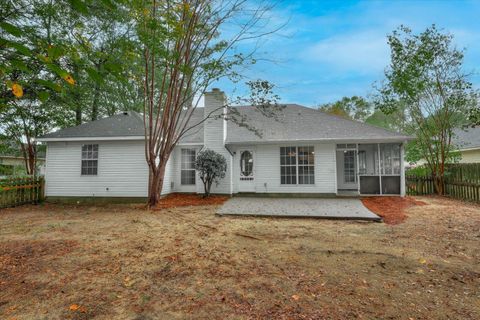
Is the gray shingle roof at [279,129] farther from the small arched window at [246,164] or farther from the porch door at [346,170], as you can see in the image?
the porch door at [346,170]

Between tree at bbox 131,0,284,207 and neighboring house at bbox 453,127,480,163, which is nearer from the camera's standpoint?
tree at bbox 131,0,284,207

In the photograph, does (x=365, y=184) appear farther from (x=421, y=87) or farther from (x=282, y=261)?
(x=282, y=261)

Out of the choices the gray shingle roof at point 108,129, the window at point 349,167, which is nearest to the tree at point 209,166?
the gray shingle roof at point 108,129

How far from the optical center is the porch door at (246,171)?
12.1m

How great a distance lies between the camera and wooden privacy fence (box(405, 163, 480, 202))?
9844mm

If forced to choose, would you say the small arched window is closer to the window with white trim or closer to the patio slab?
the window with white trim

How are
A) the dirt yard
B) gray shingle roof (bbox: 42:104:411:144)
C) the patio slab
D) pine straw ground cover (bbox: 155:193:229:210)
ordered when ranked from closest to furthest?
the dirt yard < the patio slab < pine straw ground cover (bbox: 155:193:229:210) < gray shingle roof (bbox: 42:104:411:144)

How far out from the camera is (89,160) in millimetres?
11180

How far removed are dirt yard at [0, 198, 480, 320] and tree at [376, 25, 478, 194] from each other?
6.92 meters

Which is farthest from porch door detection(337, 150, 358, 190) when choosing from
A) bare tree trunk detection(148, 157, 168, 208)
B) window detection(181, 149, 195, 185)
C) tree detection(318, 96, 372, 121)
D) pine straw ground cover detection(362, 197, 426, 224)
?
tree detection(318, 96, 372, 121)

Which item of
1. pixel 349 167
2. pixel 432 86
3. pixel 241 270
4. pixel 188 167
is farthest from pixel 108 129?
pixel 432 86

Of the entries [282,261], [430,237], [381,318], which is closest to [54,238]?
[282,261]

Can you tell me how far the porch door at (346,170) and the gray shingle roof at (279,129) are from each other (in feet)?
6.36

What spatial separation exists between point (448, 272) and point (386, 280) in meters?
1.09
